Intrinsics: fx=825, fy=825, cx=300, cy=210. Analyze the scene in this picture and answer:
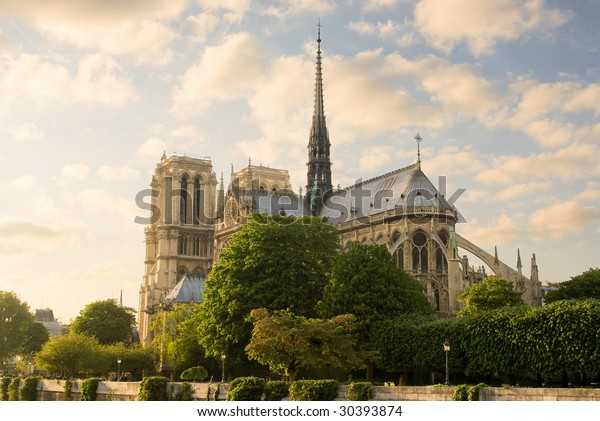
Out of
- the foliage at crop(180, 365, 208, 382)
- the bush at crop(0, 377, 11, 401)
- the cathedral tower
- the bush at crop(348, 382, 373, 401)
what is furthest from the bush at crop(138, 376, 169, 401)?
the cathedral tower

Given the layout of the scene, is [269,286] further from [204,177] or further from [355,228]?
[204,177]

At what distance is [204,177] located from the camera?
134m

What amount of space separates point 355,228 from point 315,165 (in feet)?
56.4

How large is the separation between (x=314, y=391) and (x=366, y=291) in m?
16.2

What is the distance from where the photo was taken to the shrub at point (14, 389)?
219 ft

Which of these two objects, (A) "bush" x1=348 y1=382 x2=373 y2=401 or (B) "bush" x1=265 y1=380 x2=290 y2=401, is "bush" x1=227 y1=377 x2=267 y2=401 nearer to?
(B) "bush" x1=265 y1=380 x2=290 y2=401

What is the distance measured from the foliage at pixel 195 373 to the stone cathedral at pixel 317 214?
884 inches

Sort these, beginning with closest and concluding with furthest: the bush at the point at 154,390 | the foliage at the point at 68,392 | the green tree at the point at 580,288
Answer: the bush at the point at 154,390 < the foliage at the point at 68,392 < the green tree at the point at 580,288

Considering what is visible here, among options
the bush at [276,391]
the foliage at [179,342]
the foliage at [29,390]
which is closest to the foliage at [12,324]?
the foliage at [179,342]

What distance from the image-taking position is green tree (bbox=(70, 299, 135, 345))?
3888 inches

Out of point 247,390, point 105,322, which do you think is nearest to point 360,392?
point 247,390

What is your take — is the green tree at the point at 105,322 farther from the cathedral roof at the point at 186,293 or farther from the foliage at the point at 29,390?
the foliage at the point at 29,390

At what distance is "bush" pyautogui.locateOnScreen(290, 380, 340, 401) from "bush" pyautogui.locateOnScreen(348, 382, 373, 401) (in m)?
1.09

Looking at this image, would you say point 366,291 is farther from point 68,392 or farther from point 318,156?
point 318,156
